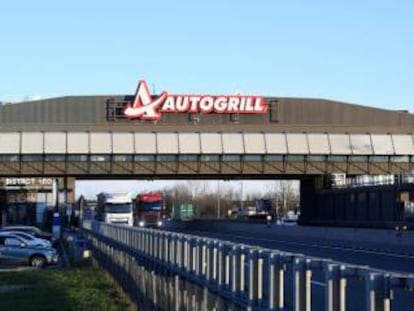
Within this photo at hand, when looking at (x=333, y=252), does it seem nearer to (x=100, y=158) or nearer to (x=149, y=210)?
(x=100, y=158)

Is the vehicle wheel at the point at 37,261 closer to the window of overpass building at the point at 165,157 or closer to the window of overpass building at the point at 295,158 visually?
the window of overpass building at the point at 165,157

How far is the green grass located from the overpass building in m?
41.4

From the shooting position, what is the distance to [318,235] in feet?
180

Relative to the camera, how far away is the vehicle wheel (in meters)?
41.7

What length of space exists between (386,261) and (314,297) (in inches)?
897

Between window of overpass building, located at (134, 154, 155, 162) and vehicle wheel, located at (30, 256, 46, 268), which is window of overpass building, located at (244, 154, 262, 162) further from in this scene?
vehicle wheel, located at (30, 256, 46, 268)

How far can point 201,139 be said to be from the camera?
250 ft

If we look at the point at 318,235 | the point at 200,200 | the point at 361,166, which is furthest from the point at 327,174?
the point at 200,200

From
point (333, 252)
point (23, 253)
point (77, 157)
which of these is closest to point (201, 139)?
point (77, 157)

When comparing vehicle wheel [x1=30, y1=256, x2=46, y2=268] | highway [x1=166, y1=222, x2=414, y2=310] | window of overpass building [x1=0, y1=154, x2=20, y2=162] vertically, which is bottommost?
vehicle wheel [x1=30, y1=256, x2=46, y2=268]

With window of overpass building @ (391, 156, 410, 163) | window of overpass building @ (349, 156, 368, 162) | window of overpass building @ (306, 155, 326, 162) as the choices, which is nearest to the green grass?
window of overpass building @ (306, 155, 326, 162)

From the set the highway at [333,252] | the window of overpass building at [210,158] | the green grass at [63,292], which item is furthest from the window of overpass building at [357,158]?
the green grass at [63,292]

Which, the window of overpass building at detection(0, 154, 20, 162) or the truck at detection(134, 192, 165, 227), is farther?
the truck at detection(134, 192, 165, 227)

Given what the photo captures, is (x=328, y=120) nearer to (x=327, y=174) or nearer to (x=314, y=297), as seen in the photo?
(x=327, y=174)
